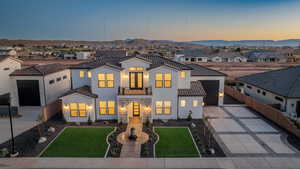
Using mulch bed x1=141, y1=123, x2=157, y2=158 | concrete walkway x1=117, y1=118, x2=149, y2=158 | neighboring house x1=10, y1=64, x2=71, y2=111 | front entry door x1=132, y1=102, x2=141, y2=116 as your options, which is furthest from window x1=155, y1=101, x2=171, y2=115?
neighboring house x1=10, y1=64, x2=71, y2=111

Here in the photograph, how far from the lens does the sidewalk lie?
35.3 ft

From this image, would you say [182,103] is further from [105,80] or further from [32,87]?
[32,87]

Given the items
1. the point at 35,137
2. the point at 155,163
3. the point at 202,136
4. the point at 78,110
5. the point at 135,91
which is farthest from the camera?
the point at 135,91

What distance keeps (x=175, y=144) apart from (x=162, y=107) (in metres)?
5.27

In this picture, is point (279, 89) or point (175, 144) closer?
point (175, 144)

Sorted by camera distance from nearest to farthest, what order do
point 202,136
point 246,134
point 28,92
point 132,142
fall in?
point 132,142, point 202,136, point 246,134, point 28,92

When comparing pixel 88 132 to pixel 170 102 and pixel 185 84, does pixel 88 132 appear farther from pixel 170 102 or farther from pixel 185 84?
pixel 185 84

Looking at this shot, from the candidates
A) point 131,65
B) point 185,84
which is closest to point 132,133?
point 131,65

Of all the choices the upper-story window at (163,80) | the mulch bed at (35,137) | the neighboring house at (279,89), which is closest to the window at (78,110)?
the mulch bed at (35,137)

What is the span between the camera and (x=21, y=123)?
57.5 ft

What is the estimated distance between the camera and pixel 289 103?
18.5 m

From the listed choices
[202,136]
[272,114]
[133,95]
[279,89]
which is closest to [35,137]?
[133,95]

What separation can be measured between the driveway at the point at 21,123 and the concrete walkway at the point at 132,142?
902cm

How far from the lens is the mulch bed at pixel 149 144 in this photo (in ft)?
39.7
